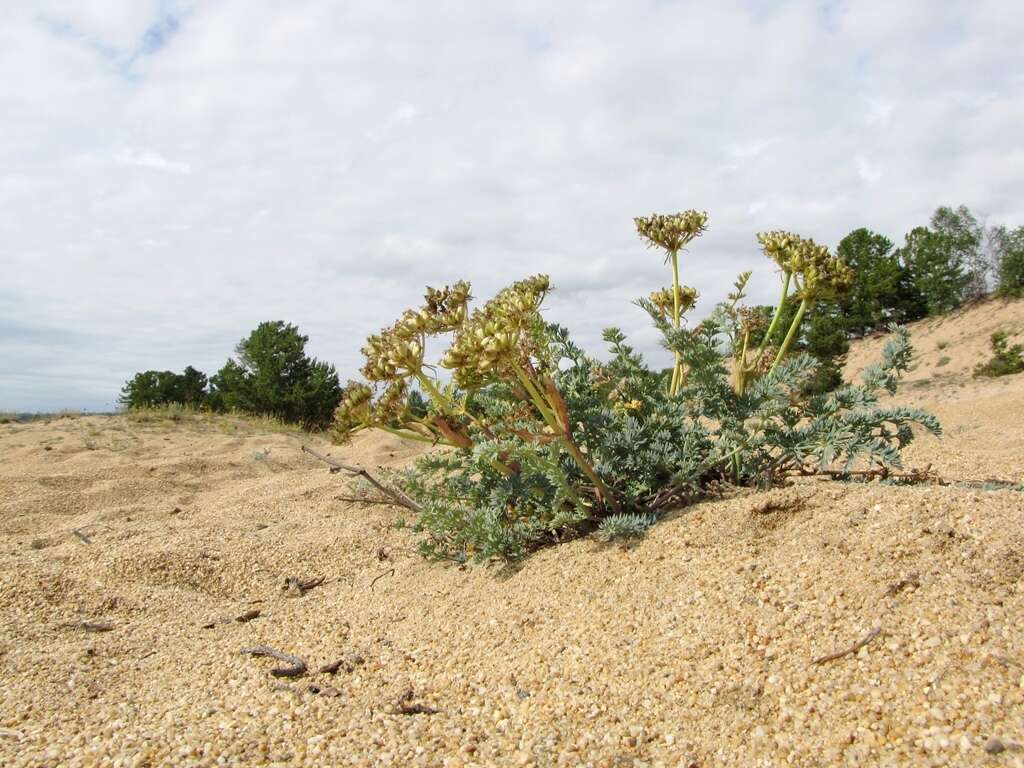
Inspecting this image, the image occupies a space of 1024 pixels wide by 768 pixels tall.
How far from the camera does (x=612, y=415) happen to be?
3.20m

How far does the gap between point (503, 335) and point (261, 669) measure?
1.37m

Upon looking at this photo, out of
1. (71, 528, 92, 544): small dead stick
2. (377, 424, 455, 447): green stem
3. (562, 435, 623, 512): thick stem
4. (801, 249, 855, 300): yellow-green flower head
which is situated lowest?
(71, 528, 92, 544): small dead stick

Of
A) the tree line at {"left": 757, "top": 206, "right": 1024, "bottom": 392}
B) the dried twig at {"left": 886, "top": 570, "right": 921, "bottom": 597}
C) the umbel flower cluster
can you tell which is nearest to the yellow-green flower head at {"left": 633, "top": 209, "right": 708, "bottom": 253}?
the umbel flower cluster

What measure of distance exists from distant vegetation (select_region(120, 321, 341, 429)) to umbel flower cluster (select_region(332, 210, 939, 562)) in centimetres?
1341

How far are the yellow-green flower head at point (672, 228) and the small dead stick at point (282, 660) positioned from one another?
236 centimetres

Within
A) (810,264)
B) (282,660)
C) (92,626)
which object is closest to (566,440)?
(282,660)

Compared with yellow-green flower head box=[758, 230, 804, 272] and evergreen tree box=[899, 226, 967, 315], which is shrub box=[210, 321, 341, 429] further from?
evergreen tree box=[899, 226, 967, 315]

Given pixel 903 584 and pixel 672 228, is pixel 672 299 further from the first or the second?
pixel 903 584

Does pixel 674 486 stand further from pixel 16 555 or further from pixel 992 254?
pixel 992 254

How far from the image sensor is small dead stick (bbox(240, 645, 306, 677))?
2381 millimetres

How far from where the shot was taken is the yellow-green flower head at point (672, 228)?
3.41m

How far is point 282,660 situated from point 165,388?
1727 centimetres

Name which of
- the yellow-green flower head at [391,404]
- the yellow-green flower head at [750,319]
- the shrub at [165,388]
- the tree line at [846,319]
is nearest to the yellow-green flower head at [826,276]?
the yellow-green flower head at [750,319]

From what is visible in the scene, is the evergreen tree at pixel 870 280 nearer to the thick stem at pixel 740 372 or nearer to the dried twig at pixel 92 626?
the thick stem at pixel 740 372
